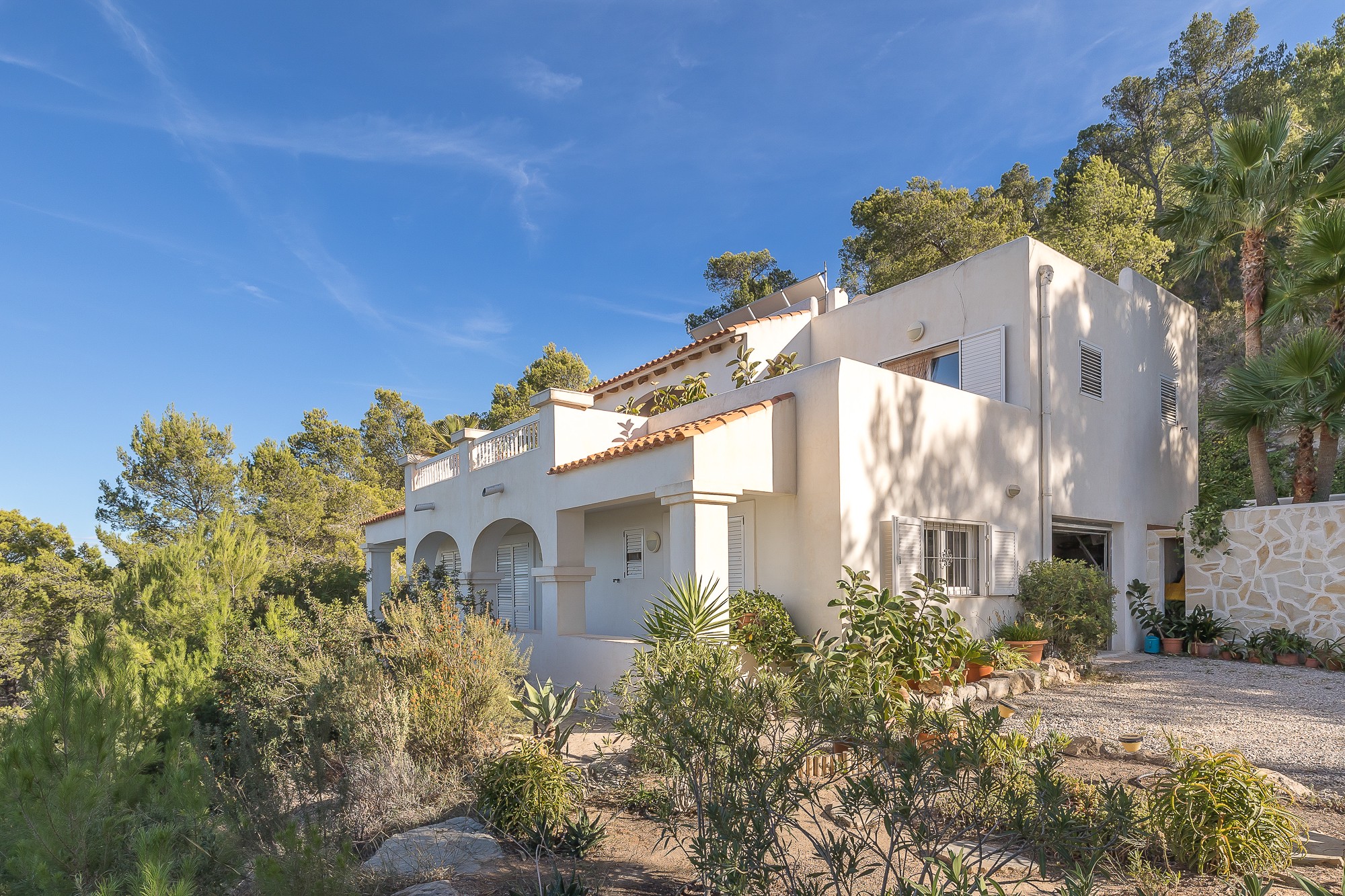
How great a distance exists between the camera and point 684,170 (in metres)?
21.8

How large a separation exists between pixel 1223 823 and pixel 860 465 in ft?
19.9

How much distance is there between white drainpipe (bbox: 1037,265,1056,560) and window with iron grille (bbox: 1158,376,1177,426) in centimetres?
483

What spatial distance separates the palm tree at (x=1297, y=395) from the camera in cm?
1279

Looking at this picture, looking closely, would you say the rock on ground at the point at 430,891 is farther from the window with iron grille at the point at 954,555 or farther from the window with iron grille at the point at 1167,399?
the window with iron grille at the point at 1167,399

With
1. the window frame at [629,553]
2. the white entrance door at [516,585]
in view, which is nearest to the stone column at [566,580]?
the window frame at [629,553]

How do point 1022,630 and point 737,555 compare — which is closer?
point 737,555

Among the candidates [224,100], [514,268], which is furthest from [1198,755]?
[514,268]

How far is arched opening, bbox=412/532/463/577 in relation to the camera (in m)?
17.3

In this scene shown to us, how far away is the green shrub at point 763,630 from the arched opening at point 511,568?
6430 millimetres

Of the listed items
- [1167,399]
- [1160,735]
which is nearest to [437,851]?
[1160,735]

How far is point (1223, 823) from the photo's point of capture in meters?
4.39

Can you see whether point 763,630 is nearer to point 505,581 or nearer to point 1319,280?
point 505,581

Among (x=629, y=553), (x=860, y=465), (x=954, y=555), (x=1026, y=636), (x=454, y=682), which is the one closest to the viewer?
(x=454, y=682)

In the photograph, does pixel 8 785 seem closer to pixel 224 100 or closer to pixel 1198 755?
pixel 1198 755
